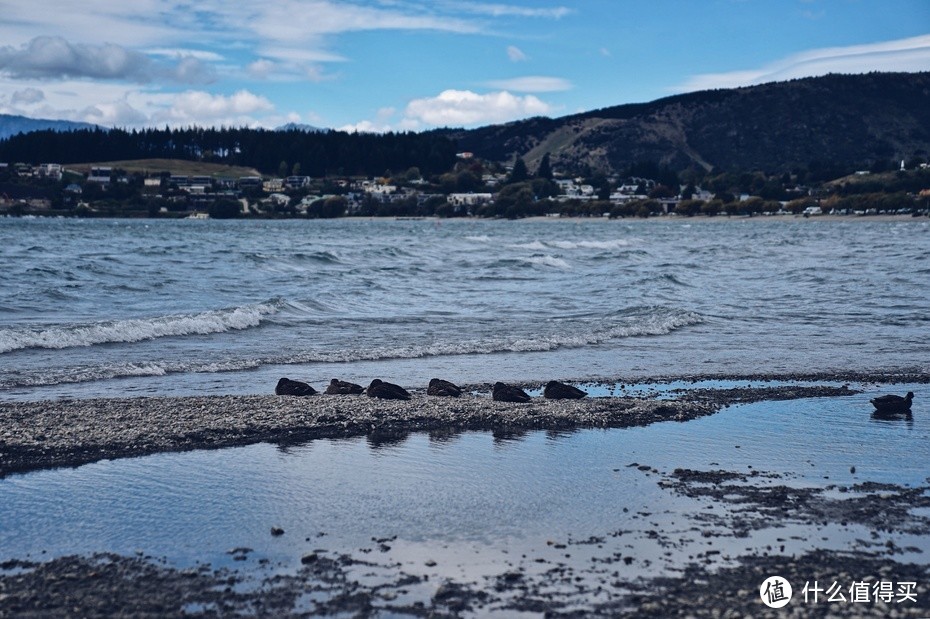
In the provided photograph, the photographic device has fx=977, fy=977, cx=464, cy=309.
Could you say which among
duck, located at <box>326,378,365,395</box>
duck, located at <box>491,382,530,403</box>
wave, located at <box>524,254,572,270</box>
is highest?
duck, located at <box>491,382,530,403</box>

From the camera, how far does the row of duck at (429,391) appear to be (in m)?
14.6

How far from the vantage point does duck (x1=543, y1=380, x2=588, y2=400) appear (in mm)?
14828

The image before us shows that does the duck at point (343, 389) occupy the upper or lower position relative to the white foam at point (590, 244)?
upper

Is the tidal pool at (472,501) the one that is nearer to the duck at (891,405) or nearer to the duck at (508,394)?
the duck at (891,405)

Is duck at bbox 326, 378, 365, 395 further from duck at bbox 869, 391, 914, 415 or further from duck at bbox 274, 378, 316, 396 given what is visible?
duck at bbox 869, 391, 914, 415

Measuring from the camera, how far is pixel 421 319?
26.7 meters

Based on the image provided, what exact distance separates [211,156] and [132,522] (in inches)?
7091

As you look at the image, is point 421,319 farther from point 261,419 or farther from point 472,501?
point 472,501

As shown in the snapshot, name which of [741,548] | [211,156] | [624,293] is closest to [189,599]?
[741,548]

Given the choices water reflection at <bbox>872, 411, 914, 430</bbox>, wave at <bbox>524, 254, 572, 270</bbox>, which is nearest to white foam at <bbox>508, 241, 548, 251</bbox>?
wave at <bbox>524, 254, 572, 270</bbox>

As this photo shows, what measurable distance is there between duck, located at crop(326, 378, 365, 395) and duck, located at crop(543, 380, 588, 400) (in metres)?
2.90

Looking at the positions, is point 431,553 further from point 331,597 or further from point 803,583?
point 803,583

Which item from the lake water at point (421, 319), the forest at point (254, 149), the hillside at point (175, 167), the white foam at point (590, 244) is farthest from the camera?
the forest at point (254, 149)

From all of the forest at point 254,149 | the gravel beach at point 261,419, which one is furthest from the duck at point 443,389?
the forest at point 254,149
